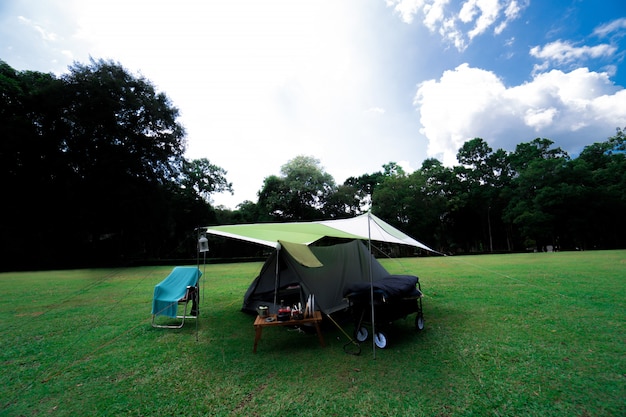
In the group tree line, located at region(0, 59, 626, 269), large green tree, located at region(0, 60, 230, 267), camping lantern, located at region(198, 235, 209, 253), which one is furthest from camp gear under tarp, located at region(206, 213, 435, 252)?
large green tree, located at region(0, 60, 230, 267)

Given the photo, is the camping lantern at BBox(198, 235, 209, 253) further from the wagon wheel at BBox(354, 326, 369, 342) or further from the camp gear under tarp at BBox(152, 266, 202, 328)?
the wagon wheel at BBox(354, 326, 369, 342)

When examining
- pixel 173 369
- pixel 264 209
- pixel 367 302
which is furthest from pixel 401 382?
pixel 264 209

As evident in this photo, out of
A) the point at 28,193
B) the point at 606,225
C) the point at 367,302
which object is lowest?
the point at 367,302

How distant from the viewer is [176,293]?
16.7ft

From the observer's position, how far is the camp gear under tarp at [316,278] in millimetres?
4832

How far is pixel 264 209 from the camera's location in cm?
2645

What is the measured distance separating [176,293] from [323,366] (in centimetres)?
306

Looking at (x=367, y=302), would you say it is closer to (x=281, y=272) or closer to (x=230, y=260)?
(x=281, y=272)

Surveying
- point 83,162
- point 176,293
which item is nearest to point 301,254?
point 176,293

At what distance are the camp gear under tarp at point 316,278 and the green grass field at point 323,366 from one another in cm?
49

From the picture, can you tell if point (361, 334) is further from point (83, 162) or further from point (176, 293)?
point (83, 162)

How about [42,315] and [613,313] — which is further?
[42,315]

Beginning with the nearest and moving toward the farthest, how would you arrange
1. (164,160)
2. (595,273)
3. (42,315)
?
(42,315) < (595,273) < (164,160)

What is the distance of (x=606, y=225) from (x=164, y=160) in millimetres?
37060
